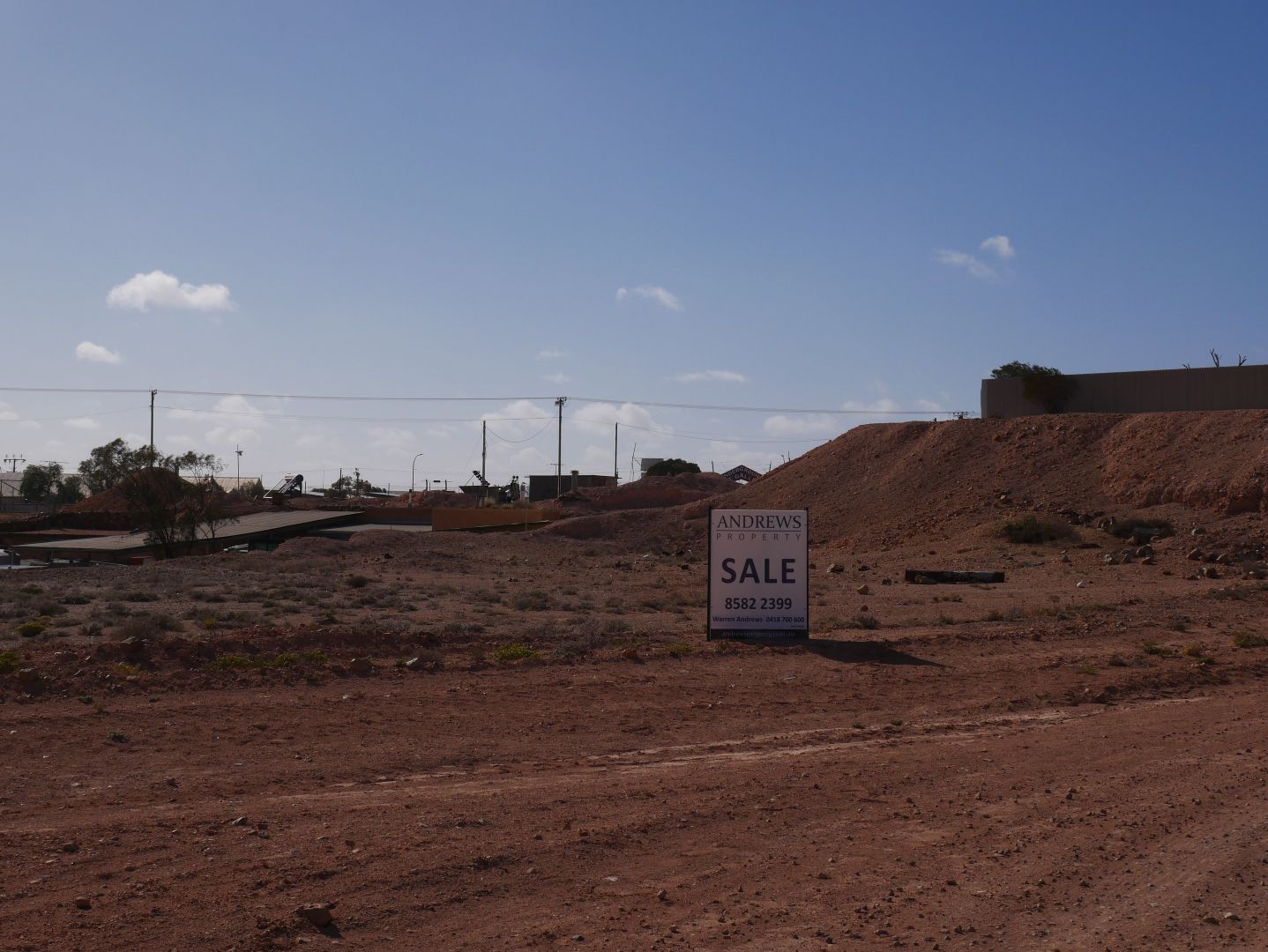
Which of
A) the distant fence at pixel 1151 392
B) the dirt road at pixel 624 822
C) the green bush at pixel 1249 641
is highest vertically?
the distant fence at pixel 1151 392

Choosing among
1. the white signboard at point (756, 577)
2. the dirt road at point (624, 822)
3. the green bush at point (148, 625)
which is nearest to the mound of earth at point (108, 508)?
the green bush at point (148, 625)

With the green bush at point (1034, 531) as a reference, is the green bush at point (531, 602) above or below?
below

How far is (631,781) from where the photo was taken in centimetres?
1049

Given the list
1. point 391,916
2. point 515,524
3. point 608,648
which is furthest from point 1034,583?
point 515,524

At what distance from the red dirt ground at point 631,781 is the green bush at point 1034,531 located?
23.3 meters

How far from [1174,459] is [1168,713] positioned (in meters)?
47.1

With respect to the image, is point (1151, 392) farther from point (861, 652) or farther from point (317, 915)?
point (317, 915)

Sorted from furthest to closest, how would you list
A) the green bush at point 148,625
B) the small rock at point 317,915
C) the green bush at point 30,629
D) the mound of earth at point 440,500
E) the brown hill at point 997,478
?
the mound of earth at point 440,500, the brown hill at point 997,478, the green bush at point 30,629, the green bush at point 148,625, the small rock at point 317,915

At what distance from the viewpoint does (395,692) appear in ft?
48.6

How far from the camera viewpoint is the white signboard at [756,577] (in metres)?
20.4

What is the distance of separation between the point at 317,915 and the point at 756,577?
14.4m

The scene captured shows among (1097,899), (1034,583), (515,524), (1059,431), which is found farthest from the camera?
(515,524)

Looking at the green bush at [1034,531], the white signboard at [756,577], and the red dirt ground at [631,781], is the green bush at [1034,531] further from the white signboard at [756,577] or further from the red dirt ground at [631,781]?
the white signboard at [756,577]

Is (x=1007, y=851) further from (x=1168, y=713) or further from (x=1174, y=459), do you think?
(x=1174, y=459)
